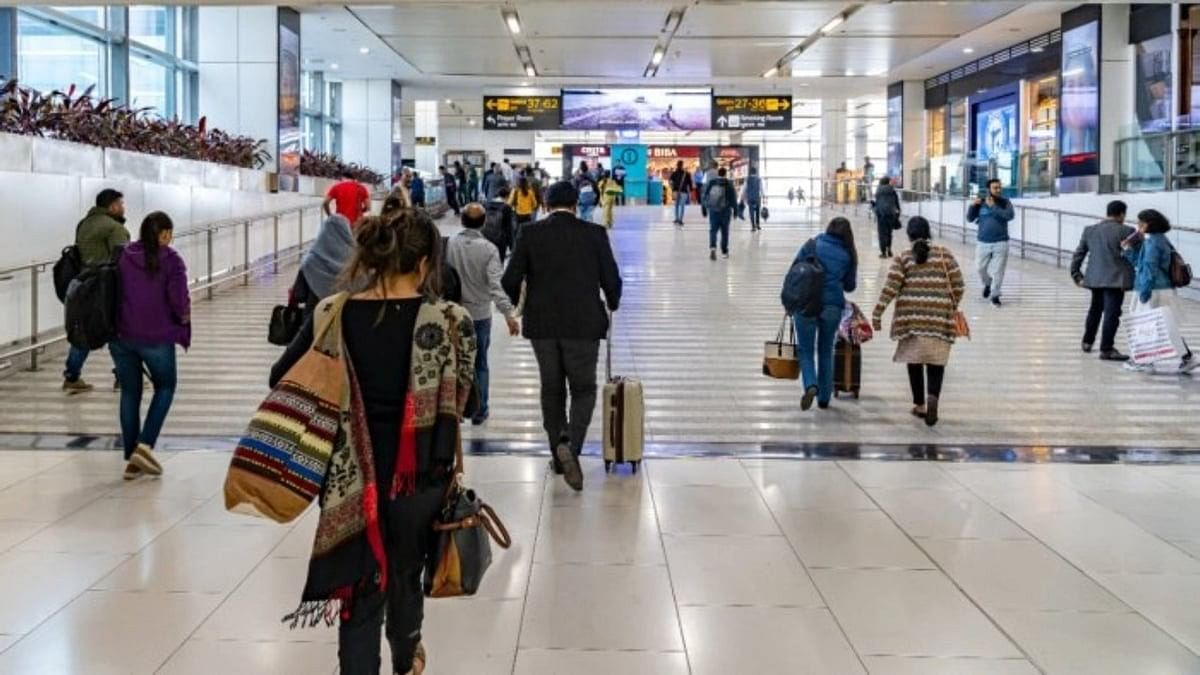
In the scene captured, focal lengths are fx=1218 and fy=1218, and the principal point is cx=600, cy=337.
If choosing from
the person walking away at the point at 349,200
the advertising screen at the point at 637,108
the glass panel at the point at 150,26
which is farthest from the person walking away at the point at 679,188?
the person walking away at the point at 349,200

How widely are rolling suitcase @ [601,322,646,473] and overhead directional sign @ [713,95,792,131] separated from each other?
1184 inches

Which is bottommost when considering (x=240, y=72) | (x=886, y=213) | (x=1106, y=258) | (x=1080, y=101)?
(x=1106, y=258)

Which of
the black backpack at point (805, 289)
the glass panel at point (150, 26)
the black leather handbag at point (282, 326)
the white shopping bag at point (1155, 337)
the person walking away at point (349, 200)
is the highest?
the glass panel at point (150, 26)

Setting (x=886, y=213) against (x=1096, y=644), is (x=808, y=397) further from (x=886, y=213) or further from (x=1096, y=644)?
(x=886, y=213)

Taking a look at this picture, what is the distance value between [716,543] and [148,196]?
442 inches

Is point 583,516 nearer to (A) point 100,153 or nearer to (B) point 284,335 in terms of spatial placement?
(B) point 284,335

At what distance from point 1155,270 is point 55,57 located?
50.2 feet

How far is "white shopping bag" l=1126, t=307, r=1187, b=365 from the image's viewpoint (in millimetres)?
11141

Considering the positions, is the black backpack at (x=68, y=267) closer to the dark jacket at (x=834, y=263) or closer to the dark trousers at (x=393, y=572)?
the dark jacket at (x=834, y=263)

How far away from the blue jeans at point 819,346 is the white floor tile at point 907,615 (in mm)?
4236

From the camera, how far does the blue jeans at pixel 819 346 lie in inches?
368

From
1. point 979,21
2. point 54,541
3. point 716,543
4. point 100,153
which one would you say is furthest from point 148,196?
point 979,21

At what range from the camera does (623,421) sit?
7207 mm

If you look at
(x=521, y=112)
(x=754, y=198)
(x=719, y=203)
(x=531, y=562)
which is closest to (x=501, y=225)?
(x=719, y=203)
